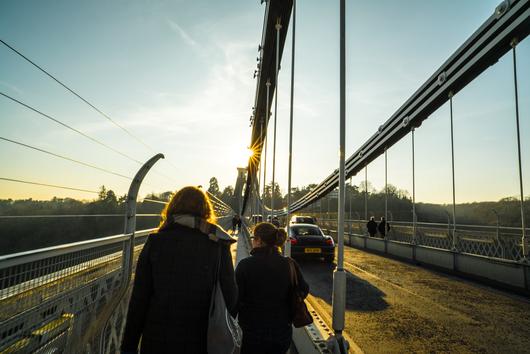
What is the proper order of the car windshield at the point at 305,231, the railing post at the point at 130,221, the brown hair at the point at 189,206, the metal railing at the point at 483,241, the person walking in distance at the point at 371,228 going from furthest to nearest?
the person walking in distance at the point at 371,228 → the car windshield at the point at 305,231 → the metal railing at the point at 483,241 → the railing post at the point at 130,221 → the brown hair at the point at 189,206

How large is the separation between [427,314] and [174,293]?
5.28 metres

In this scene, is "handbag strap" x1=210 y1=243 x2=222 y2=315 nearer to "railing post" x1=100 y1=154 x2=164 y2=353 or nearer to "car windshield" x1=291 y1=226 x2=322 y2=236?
"railing post" x1=100 y1=154 x2=164 y2=353

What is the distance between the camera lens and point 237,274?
2602mm

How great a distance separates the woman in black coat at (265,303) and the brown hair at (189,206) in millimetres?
844

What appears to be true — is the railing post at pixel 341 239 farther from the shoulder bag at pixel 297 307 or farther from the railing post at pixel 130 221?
the railing post at pixel 130 221

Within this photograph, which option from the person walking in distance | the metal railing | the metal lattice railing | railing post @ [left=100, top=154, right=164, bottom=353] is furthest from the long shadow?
the person walking in distance

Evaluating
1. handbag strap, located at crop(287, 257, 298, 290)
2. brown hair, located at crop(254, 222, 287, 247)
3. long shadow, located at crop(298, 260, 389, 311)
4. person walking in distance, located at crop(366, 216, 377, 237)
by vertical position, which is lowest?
long shadow, located at crop(298, 260, 389, 311)

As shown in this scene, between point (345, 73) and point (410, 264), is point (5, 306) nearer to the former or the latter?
point (345, 73)

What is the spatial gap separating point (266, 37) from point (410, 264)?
42.8 ft

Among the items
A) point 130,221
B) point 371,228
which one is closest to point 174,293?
point 130,221

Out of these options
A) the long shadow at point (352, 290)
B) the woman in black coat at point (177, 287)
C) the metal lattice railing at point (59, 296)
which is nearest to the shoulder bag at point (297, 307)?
the woman in black coat at point (177, 287)

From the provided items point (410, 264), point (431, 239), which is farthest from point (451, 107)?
point (410, 264)

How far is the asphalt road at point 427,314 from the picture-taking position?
4199 millimetres

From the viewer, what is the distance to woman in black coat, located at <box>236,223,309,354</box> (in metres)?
2.48
